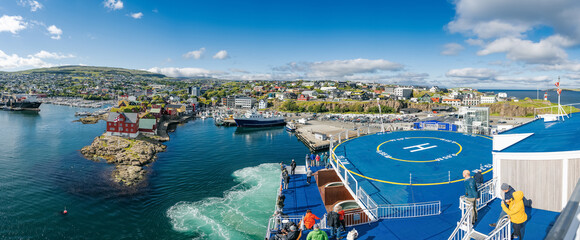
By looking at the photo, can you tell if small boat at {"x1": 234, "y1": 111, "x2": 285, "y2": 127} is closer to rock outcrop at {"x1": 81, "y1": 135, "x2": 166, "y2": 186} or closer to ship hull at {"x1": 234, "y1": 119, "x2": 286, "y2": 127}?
ship hull at {"x1": 234, "y1": 119, "x2": 286, "y2": 127}

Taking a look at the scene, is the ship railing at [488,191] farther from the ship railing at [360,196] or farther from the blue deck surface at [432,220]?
the ship railing at [360,196]

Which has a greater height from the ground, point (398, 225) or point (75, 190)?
point (398, 225)

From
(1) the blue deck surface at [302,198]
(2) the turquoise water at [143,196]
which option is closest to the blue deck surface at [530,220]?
(1) the blue deck surface at [302,198]

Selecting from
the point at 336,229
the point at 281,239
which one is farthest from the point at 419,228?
the point at 281,239

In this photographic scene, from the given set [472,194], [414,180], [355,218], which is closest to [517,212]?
[472,194]

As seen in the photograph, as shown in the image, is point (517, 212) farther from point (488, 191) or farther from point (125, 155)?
point (125, 155)

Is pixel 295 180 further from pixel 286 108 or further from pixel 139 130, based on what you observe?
pixel 286 108
